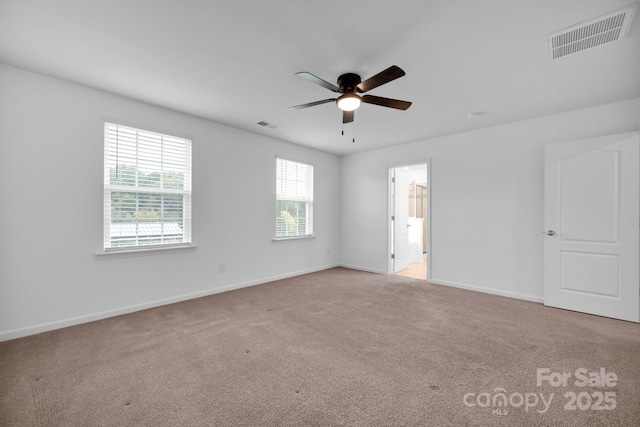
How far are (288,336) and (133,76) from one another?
309 cm

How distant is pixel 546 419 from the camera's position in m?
1.62

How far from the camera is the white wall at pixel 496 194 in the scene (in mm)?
3658

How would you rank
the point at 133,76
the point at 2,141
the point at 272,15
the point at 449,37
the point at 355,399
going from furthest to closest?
1. the point at 133,76
2. the point at 2,141
3. the point at 449,37
4. the point at 272,15
5. the point at 355,399

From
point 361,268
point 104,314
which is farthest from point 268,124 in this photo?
point 361,268

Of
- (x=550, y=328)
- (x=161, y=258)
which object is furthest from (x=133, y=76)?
(x=550, y=328)

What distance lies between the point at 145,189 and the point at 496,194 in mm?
4991

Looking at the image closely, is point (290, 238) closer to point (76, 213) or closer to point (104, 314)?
point (104, 314)

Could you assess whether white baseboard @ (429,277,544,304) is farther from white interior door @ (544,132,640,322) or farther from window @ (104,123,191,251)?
window @ (104,123,191,251)

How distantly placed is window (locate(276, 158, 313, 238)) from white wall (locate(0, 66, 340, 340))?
1000 mm

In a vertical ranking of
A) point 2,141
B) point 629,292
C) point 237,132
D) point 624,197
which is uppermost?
point 237,132

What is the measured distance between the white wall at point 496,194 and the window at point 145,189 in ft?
12.6

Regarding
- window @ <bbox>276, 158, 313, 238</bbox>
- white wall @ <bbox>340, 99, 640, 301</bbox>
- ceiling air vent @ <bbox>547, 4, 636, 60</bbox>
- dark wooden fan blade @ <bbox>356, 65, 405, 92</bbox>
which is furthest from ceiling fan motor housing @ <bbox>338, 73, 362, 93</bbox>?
white wall @ <bbox>340, 99, 640, 301</bbox>

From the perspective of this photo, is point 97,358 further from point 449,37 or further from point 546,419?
point 449,37

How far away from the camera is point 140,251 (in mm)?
3359
